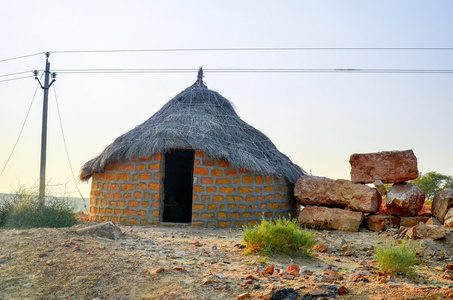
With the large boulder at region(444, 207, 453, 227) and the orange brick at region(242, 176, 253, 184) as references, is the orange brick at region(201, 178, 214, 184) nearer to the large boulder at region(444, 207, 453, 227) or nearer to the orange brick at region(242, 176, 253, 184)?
the orange brick at region(242, 176, 253, 184)

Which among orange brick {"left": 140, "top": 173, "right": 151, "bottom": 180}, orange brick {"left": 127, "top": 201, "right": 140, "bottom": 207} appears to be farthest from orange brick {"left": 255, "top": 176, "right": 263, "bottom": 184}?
orange brick {"left": 127, "top": 201, "right": 140, "bottom": 207}

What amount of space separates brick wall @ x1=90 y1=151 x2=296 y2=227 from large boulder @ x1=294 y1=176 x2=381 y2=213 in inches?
28.8

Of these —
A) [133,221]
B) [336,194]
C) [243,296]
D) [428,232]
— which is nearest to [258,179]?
[336,194]

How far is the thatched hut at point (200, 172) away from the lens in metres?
9.95

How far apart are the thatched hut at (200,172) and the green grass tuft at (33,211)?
1741 mm

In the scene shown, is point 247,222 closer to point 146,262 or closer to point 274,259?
point 274,259

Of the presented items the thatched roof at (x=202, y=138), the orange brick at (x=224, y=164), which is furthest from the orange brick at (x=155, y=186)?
the orange brick at (x=224, y=164)

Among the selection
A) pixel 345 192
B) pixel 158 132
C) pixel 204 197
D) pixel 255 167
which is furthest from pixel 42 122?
pixel 345 192

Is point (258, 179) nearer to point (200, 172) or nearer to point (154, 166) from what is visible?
point (200, 172)

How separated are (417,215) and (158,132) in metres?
6.12

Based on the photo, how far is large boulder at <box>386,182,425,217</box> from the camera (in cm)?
945

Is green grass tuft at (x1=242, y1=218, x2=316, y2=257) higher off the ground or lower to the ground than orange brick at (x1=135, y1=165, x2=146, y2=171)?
lower

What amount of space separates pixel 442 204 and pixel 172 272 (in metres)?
6.54

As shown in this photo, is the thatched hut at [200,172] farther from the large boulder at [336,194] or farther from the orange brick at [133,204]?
the large boulder at [336,194]
